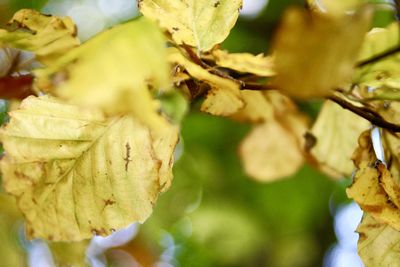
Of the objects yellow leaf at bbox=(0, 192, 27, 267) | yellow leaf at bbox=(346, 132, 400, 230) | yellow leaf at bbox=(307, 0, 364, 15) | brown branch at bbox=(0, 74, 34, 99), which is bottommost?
yellow leaf at bbox=(0, 192, 27, 267)

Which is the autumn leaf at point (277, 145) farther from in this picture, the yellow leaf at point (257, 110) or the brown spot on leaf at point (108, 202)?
the brown spot on leaf at point (108, 202)

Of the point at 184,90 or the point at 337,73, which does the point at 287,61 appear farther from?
the point at 184,90

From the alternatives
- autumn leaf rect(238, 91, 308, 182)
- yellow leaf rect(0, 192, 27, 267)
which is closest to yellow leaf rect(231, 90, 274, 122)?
autumn leaf rect(238, 91, 308, 182)

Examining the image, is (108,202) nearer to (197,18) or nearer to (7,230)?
(197,18)

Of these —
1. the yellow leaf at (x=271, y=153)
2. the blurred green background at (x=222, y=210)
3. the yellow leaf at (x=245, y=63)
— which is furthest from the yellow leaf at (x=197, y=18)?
the blurred green background at (x=222, y=210)

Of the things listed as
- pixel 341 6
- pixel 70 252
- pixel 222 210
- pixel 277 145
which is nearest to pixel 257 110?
pixel 277 145

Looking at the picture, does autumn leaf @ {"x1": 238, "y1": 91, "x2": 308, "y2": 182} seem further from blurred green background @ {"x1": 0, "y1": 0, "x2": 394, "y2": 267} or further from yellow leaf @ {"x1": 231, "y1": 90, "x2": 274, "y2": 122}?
blurred green background @ {"x1": 0, "y1": 0, "x2": 394, "y2": 267}
